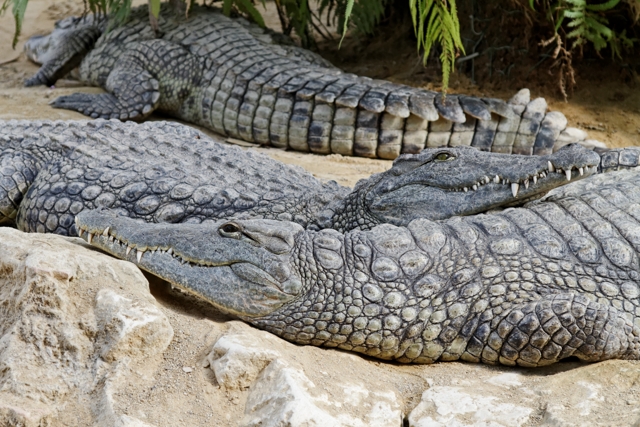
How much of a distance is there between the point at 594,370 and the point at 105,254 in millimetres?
1948

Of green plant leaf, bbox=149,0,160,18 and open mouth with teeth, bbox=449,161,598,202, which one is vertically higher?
green plant leaf, bbox=149,0,160,18

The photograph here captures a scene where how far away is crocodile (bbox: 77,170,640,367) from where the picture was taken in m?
2.96

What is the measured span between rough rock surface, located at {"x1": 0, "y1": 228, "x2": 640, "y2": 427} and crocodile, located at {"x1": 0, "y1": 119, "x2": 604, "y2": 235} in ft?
A: 3.50

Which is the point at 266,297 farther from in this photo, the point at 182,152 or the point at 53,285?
the point at 182,152

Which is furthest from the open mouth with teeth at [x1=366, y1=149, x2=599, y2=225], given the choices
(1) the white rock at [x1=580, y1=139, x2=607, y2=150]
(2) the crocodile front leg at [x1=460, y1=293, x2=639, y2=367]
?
(1) the white rock at [x1=580, y1=139, x2=607, y2=150]

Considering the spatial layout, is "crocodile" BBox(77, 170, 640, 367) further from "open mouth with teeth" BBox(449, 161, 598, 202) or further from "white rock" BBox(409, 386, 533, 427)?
"open mouth with teeth" BBox(449, 161, 598, 202)

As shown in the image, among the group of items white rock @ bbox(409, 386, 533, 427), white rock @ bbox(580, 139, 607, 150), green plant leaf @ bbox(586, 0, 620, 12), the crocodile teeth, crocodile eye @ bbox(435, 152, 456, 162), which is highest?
green plant leaf @ bbox(586, 0, 620, 12)

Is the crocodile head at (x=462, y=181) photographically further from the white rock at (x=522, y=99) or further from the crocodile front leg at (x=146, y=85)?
the crocodile front leg at (x=146, y=85)

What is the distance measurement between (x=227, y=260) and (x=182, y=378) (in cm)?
56

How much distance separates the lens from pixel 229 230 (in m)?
3.04

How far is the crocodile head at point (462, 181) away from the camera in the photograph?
3.56m

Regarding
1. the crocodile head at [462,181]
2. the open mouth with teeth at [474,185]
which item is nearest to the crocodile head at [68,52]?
the crocodile head at [462,181]

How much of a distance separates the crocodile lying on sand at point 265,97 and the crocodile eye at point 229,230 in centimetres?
303

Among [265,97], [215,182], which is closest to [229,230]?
[215,182]
